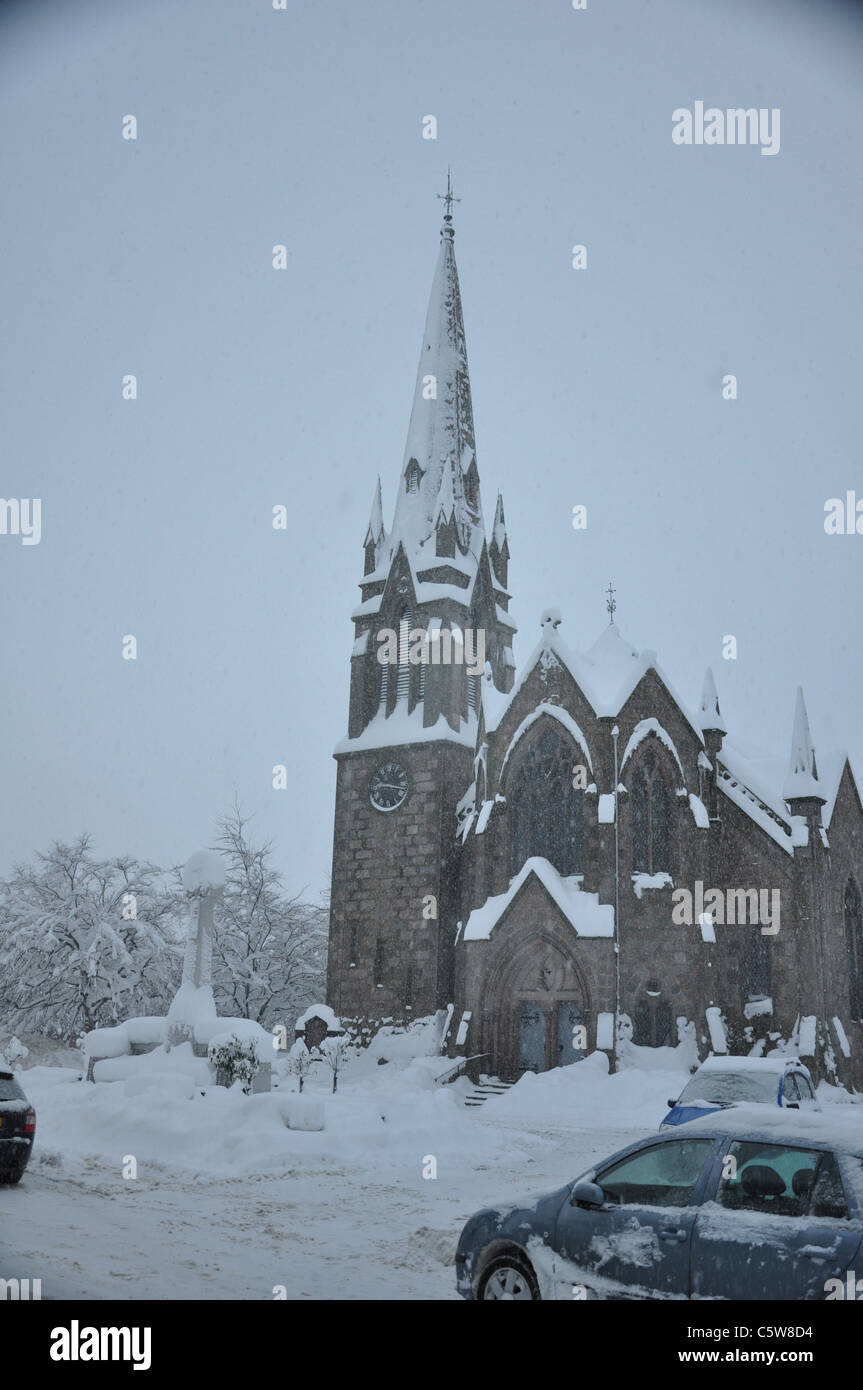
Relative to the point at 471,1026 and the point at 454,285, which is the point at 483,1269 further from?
the point at 454,285

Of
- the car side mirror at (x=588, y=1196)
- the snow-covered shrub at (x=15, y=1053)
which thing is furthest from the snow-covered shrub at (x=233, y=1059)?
the snow-covered shrub at (x=15, y=1053)

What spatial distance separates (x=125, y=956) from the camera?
40.7 meters

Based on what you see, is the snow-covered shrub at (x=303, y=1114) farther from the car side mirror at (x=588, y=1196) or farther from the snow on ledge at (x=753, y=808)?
the snow on ledge at (x=753, y=808)

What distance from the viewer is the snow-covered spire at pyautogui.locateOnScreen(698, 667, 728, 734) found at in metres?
35.7

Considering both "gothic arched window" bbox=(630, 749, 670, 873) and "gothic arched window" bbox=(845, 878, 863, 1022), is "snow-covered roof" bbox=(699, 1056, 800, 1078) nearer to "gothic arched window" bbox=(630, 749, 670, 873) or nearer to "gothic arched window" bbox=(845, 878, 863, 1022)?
"gothic arched window" bbox=(630, 749, 670, 873)

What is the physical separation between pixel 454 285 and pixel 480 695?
1723 cm

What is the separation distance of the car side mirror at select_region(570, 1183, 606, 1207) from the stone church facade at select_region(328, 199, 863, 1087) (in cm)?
2377

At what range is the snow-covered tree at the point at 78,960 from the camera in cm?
4097

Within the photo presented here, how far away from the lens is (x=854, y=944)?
36.2 m

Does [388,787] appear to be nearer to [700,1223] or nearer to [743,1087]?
[743,1087]

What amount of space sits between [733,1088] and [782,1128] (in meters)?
9.95

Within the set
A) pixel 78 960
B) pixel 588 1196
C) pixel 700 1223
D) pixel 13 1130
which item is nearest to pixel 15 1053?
pixel 78 960

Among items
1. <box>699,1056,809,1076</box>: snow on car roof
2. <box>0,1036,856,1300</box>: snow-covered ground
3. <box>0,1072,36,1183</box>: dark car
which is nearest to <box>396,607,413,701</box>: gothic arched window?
<box>0,1036,856,1300</box>: snow-covered ground

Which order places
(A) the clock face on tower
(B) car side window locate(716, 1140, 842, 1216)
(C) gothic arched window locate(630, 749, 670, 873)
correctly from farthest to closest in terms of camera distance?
(A) the clock face on tower
(C) gothic arched window locate(630, 749, 670, 873)
(B) car side window locate(716, 1140, 842, 1216)
